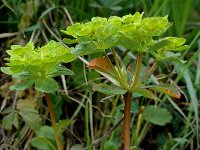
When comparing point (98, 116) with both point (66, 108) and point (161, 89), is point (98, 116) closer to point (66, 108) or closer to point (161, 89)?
point (66, 108)

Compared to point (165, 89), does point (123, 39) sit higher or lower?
higher

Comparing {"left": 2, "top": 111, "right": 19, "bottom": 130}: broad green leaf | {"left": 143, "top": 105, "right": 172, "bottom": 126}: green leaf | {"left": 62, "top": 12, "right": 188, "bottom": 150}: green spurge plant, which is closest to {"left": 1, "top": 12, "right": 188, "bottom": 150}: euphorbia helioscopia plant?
{"left": 62, "top": 12, "right": 188, "bottom": 150}: green spurge plant

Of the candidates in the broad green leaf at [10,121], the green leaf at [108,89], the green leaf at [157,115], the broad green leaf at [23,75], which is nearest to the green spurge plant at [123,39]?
the green leaf at [108,89]

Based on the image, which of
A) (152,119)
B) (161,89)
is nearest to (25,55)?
(161,89)

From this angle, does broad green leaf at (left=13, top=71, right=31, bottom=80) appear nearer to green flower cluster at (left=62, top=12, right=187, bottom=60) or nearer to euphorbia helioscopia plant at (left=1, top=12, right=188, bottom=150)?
euphorbia helioscopia plant at (left=1, top=12, right=188, bottom=150)

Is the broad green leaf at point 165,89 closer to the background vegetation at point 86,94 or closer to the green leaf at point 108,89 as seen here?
the green leaf at point 108,89

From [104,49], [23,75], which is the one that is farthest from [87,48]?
[23,75]

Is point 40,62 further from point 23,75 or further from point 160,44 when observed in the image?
point 160,44
